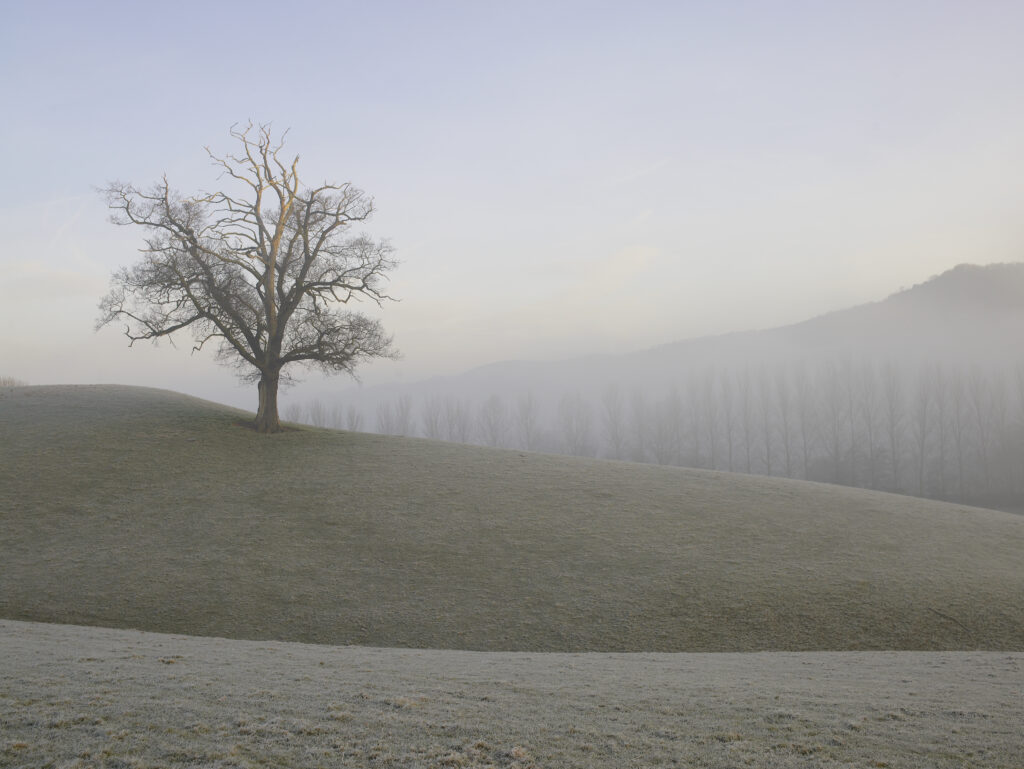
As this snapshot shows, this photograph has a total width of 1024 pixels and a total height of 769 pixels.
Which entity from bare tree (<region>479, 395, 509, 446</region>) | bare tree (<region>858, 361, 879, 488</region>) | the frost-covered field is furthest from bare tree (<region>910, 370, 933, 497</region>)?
the frost-covered field

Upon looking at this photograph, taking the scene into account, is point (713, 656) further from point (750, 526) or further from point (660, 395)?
point (660, 395)

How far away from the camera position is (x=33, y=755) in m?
6.10

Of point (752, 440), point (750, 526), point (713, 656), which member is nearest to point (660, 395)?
point (752, 440)

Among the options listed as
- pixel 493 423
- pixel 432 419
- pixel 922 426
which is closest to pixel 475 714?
pixel 922 426

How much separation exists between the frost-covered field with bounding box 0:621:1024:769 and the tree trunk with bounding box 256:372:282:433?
2540cm

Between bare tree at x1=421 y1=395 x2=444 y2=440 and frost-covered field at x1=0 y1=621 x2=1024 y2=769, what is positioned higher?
bare tree at x1=421 y1=395 x2=444 y2=440

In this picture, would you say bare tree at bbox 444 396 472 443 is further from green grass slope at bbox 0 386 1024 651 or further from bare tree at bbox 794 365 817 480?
green grass slope at bbox 0 386 1024 651

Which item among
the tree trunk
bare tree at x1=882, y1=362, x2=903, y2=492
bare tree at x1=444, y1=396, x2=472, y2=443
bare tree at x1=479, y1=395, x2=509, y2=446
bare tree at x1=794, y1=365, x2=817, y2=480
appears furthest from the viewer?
bare tree at x1=479, y1=395, x2=509, y2=446

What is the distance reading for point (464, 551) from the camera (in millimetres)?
22109

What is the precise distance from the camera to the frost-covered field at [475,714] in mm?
6508

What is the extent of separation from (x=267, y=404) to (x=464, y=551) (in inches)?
774

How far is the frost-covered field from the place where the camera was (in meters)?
6.51

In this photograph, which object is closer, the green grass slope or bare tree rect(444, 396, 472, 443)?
the green grass slope

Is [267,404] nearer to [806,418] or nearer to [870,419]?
[870,419]
